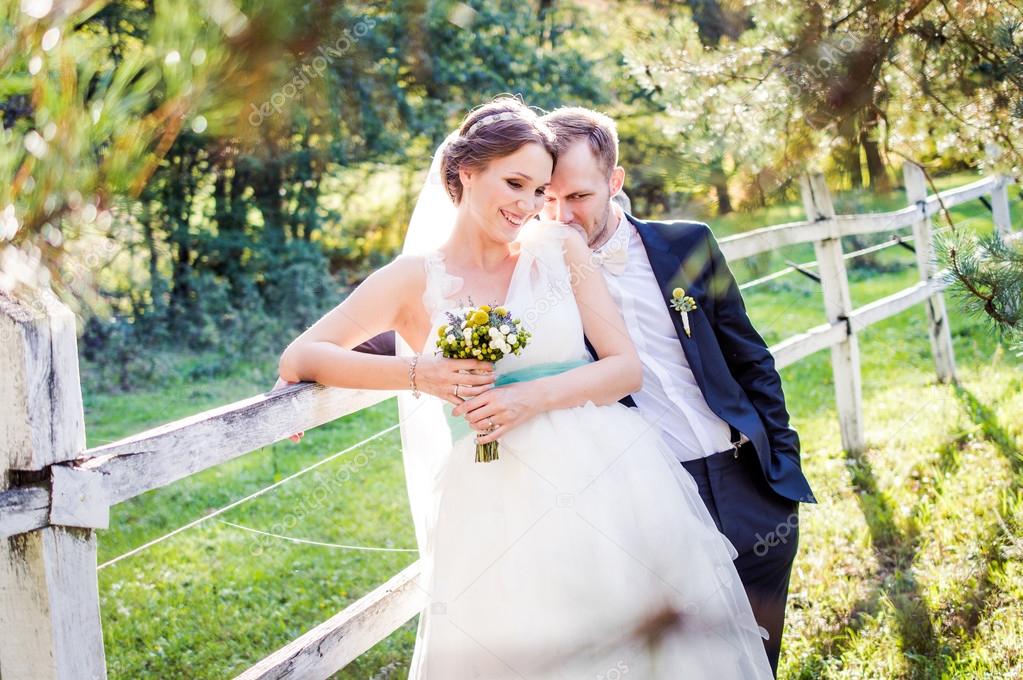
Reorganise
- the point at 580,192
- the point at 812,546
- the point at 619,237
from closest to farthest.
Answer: the point at 580,192
the point at 619,237
the point at 812,546

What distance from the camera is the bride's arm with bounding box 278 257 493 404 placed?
2.35 meters

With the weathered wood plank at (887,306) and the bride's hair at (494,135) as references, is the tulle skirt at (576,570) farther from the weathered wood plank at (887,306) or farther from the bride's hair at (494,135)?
the weathered wood plank at (887,306)

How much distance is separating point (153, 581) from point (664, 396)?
310 centimetres

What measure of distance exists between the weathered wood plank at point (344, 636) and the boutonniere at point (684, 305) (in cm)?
118

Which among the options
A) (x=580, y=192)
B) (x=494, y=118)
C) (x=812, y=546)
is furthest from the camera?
(x=812, y=546)

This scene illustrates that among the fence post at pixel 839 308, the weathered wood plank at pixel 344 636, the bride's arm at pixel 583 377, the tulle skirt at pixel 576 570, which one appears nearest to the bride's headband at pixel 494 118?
the bride's arm at pixel 583 377

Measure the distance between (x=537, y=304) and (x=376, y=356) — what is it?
50cm

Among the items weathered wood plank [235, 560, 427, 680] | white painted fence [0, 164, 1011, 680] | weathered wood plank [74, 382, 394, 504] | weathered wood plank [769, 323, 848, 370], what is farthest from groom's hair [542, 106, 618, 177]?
weathered wood plank [769, 323, 848, 370]

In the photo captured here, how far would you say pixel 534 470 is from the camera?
241cm


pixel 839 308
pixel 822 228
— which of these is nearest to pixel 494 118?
pixel 822 228

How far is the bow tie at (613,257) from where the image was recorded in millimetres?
2906

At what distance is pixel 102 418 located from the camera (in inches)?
281

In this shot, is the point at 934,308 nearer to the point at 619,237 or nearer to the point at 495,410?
the point at 619,237

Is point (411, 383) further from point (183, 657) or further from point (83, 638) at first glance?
point (183, 657)
